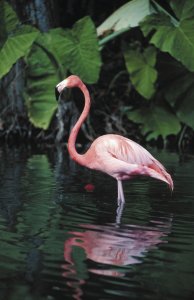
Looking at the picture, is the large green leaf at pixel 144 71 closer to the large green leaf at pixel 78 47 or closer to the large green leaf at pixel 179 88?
the large green leaf at pixel 179 88

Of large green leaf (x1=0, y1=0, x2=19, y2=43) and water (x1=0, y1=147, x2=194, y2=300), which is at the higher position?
large green leaf (x1=0, y1=0, x2=19, y2=43)

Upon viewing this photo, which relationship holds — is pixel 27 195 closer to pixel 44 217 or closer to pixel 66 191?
pixel 66 191

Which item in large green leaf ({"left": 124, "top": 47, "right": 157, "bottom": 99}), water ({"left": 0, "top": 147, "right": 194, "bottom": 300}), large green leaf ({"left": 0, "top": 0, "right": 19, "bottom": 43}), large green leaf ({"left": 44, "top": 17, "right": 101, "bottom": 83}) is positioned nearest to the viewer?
water ({"left": 0, "top": 147, "right": 194, "bottom": 300})

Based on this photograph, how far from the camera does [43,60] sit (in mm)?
Result: 10766

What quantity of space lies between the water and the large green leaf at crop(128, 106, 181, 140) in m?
3.88

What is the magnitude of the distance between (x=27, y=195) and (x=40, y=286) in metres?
2.61

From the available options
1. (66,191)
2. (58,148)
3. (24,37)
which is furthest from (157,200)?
(58,148)

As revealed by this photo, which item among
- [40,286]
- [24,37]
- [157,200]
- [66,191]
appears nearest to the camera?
[40,286]

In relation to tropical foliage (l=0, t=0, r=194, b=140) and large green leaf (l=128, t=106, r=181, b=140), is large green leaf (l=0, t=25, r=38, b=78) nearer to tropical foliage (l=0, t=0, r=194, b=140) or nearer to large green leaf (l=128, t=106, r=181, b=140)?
tropical foliage (l=0, t=0, r=194, b=140)

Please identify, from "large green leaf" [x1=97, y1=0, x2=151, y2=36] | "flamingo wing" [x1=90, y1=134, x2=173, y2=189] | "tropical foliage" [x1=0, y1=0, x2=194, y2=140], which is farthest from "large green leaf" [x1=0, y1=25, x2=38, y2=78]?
"flamingo wing" [x1=90, y1=134, x2=173, y2=189]

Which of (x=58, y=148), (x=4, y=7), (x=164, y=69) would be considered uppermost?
(x=4, y=7)

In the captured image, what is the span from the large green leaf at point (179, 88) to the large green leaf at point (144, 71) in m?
0.38

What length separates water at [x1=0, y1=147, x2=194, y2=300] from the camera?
3154 millimetres

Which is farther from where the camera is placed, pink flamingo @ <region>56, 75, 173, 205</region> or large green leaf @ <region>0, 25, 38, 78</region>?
large green leaf @ <region>0, 25, 38, 78</region>
